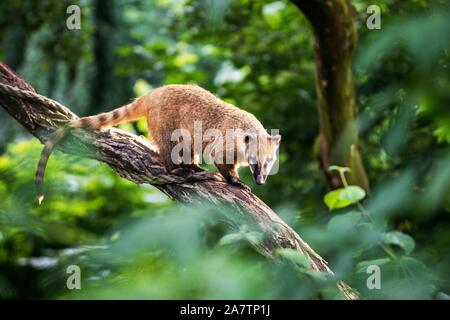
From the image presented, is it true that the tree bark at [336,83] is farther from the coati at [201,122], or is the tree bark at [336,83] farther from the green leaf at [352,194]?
the green leaf at [352,194]

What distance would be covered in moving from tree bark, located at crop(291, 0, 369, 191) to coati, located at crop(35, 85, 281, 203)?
1.04m

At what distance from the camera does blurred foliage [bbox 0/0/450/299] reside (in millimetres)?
1940

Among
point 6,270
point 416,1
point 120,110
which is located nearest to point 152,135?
point 120,110

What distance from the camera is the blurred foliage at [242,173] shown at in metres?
1.94

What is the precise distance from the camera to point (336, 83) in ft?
19.0

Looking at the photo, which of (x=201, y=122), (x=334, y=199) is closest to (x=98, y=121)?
(x=201, y=122)

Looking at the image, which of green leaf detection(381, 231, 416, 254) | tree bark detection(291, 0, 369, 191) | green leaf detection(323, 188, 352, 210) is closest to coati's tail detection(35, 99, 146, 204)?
tree bark detection(291, 0, 369, 191)

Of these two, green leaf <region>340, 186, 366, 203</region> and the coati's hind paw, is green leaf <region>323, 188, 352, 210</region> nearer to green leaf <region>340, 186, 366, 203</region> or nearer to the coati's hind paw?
green leaf <region>340, 186, 366, 203</region>

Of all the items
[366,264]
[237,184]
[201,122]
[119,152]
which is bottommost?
[366,264]

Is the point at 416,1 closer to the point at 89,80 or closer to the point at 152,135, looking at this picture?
the point at 152,135

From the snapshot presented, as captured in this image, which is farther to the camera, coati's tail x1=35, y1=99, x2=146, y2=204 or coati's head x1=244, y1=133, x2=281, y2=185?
coati's head x1=244, y1=133, x2=281, y2=185

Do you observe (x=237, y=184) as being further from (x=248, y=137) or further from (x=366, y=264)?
(x=366, y=264)

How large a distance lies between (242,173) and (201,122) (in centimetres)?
200

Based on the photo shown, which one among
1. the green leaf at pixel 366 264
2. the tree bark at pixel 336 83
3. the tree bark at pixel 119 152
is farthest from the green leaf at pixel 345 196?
the tree bark at pixel 336 83
